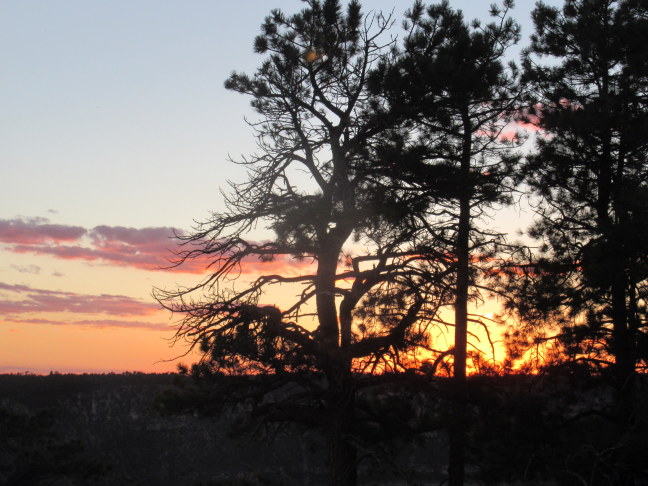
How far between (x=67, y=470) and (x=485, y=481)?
18.4 m

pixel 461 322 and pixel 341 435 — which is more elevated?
pixel 461 322

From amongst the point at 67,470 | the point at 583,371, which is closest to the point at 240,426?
the point at 583,371

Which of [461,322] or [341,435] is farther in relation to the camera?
[461,322]

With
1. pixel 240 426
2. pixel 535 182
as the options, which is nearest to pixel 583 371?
pixel 535 182

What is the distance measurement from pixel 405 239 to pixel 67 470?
18.8m

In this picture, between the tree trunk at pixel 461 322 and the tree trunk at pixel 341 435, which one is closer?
the tree trunk at pixel 461 322

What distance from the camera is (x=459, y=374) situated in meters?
16.1

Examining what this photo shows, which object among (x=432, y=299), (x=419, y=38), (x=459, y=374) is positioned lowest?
(x=459, y=374)

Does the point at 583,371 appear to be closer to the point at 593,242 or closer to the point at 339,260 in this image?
the point at 593,242

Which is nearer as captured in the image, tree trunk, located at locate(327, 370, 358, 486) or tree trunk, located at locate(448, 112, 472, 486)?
tree trunk, located at locate(448, 112, 472, 486)

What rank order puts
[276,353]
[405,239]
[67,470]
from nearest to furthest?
[276,353]
[405,239]
[67,470]

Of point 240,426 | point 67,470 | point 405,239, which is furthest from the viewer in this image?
point 67,470

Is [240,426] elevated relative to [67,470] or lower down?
elevated

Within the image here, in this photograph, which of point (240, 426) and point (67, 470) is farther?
point (67, 470)
